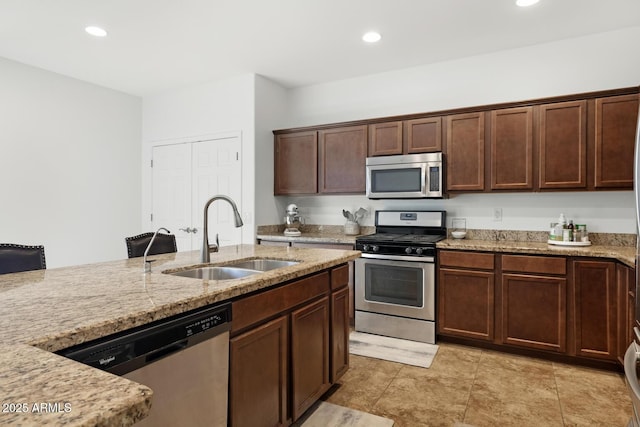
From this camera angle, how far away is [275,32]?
10.4 feet

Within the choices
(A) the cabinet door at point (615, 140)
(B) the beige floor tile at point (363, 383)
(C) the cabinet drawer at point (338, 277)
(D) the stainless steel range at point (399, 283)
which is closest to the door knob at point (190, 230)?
(D) the stainless steel range at point (399, 283)

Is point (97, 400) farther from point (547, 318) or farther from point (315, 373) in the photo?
point (547, 318)

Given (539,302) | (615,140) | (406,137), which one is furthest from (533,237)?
(406,137)

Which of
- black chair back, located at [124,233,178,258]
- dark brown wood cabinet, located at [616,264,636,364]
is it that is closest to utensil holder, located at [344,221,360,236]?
black chair back, located at [124,233,178,258]

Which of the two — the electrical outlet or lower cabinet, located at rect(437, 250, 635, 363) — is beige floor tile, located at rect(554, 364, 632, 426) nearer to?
lower cabinet, located at rect(437, 250, 635, 363)

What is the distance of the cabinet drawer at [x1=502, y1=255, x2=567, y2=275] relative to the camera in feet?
9.30

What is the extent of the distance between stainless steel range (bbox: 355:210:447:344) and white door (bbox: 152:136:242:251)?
1.61 meters

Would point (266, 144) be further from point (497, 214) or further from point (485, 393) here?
point (485, 393)

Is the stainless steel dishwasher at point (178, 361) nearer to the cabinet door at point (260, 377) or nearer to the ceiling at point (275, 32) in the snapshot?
the cabinet door at point (260, 377)

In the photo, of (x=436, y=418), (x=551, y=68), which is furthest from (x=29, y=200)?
(x=551, y=68)

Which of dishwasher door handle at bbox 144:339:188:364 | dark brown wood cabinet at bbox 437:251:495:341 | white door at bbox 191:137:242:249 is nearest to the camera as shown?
dishwasher door handle at bbox 144:339:188:364

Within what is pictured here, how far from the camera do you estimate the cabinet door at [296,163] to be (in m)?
4.18

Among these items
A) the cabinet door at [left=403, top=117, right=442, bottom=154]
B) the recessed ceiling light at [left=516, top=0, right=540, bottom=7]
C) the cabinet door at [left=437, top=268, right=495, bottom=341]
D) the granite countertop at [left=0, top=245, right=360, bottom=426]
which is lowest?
the cabinet door at [left=437, top=268, right=495, bottom=341]

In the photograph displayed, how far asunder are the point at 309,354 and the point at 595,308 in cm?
225
